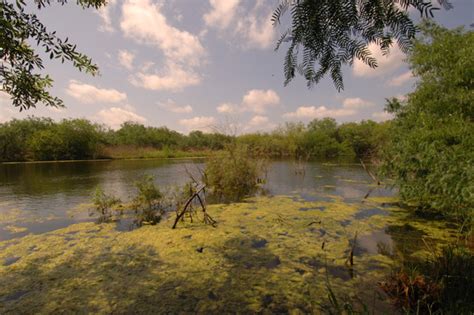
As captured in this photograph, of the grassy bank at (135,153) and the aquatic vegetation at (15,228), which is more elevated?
the grassy bank at (135,153)

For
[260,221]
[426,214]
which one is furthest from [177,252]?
[426,214]

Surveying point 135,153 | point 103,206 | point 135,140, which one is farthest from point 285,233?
point 135,140

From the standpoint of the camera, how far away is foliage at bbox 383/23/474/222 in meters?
4.73

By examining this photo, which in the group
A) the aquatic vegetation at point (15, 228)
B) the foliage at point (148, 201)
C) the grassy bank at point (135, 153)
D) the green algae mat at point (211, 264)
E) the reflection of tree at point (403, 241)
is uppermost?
the grassy bank at point (135, 153)

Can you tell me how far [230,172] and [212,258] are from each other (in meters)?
5.53

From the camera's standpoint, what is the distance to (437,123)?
562 cm

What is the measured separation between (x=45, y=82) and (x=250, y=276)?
3207 millimetres

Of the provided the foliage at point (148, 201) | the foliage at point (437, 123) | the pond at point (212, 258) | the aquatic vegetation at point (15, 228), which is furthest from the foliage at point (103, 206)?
the foliage at point (437, 123)

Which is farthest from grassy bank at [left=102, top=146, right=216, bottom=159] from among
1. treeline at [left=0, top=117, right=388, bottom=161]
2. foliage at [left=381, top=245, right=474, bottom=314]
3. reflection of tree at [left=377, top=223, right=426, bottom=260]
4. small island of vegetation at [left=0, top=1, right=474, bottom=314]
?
foliage at [left=381, top=245, right=474, bottom=314]

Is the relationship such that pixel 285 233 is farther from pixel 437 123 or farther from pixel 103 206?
pixel 103 206

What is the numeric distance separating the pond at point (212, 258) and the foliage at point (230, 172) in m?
2.04

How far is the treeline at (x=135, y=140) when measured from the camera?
2630 centimetres

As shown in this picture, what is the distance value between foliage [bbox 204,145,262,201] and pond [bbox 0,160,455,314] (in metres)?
2.04

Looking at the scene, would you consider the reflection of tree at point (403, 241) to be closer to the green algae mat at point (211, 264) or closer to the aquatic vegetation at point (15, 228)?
the green algae mat at point (211, 264)
